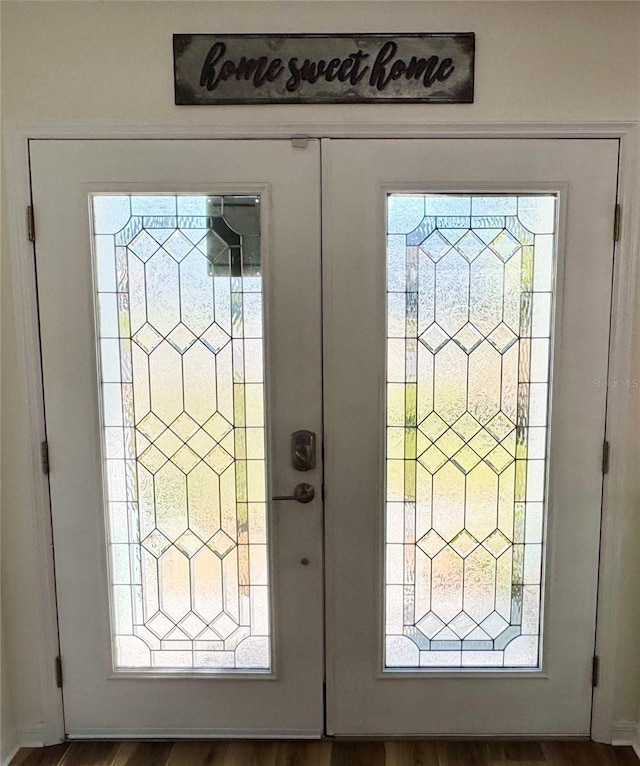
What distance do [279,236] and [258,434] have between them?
63 cm

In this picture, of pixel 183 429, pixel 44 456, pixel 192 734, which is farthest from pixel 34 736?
pixel 183 429

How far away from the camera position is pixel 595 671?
206 cm

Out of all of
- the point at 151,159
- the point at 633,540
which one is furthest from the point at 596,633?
the point at 151,159

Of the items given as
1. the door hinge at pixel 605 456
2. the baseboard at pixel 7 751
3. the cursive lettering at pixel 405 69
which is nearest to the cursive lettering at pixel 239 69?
the cursive lettering at pixel 405 69

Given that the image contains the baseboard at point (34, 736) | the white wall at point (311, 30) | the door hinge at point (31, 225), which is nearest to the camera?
the white wall at point (311, 30)

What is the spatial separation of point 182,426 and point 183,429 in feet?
0.03

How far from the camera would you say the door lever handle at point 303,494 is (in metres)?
1.97

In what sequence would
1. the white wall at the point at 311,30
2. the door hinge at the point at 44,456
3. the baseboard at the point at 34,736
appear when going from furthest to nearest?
the baseboard at the point at 34,736
the door hinge at the point at 44,456
the white wall at the point at 311,30

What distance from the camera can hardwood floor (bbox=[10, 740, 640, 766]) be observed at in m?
2.01

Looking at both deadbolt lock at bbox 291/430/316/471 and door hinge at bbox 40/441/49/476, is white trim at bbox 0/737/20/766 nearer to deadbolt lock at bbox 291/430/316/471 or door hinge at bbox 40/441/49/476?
door hinge at bbox 40/441/49/476

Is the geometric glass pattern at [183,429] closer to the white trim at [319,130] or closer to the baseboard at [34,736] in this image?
the white trim at [319,130]

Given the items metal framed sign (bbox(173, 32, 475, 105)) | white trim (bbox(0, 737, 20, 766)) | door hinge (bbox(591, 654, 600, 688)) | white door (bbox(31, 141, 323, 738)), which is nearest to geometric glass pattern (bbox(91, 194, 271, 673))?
white door (bbox(31, 141, 323, 738))

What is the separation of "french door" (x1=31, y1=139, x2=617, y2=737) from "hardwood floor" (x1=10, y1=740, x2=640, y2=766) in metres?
0.05

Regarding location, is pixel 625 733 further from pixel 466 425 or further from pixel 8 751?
pixel 8 751
